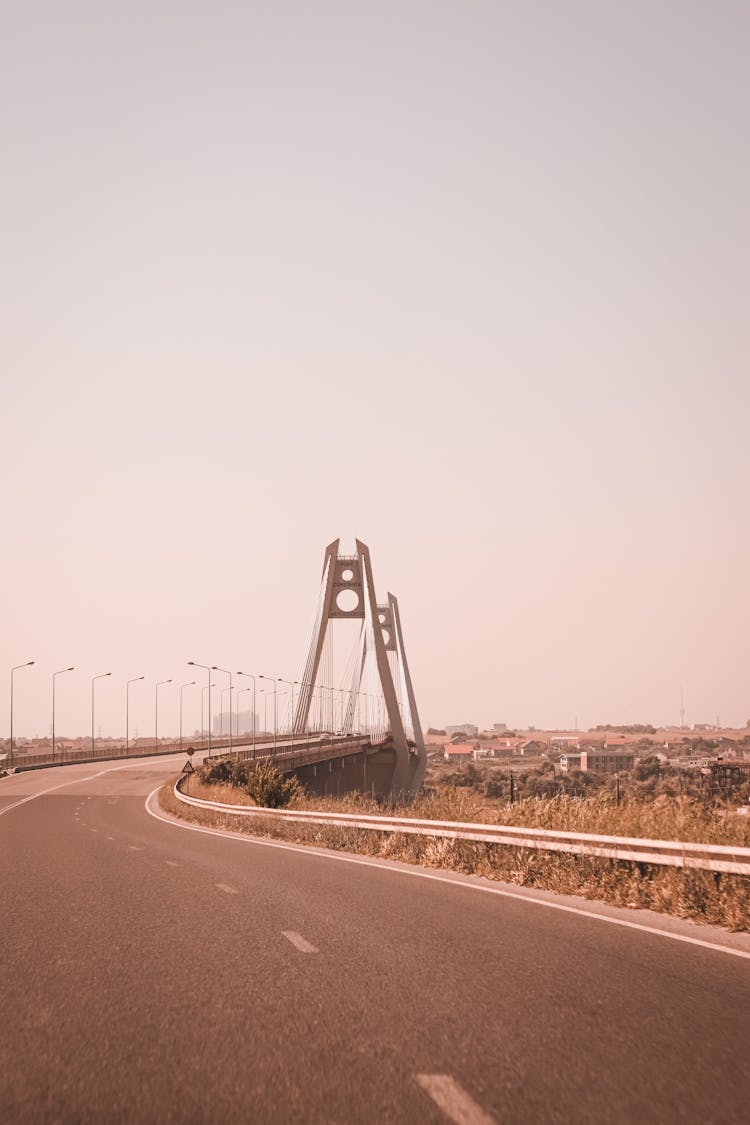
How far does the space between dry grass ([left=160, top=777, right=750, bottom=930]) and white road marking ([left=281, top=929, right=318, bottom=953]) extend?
4.12m

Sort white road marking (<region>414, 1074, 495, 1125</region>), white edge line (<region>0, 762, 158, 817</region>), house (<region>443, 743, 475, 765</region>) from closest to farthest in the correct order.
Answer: white road marking (<region>414, 1074, 495, 1125</region>), white edge line (<region>0, 762, 158, 817</region>), house (<region>443, 743, 475, 765</region>)

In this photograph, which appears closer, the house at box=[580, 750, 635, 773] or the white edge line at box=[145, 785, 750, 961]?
the white edge line at box=[145, 785, 750, 961]

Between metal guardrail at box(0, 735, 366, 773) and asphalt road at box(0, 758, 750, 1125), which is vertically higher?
metal guardrail at box(0, 735, 366, 773)

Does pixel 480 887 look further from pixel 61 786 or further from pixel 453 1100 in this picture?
pixel 61 786

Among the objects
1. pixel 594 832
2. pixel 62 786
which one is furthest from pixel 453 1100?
pixel 62 786

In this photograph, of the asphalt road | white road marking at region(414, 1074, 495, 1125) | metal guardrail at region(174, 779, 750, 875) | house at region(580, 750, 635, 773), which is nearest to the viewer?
white road marking at region(414, 1074, 495, 1125)

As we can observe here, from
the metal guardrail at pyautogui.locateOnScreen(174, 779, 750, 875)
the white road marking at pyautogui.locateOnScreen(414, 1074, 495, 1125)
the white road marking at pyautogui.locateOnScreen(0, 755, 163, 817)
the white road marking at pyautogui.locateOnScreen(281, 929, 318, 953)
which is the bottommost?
the white road marking at pyautogui.locateOnScreen(0, 755, 163, 817)

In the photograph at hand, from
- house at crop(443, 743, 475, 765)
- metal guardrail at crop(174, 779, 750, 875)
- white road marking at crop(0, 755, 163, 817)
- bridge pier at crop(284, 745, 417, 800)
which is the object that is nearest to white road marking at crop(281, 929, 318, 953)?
metal guardrail at crop(174, 779, 750, 875)

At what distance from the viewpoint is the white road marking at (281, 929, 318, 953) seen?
9703 millimetres

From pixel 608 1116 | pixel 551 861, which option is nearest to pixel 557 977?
pixel 608 1116

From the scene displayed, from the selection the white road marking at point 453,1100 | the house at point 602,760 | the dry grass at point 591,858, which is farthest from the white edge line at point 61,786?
the house at point 602,760

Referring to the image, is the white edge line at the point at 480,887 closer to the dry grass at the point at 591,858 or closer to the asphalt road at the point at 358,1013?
the asphalt road at the point at 358,1013

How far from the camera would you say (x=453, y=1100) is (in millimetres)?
5203

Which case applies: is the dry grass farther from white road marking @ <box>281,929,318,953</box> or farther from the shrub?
the shrub
